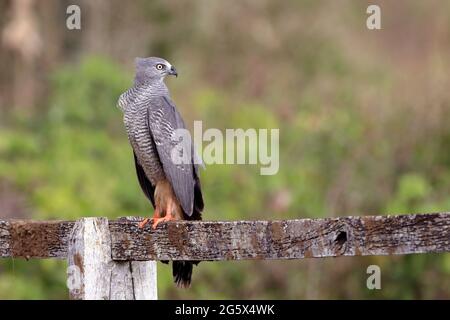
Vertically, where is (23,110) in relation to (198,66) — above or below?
below

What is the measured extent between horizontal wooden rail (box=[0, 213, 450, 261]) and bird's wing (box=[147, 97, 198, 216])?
125cm

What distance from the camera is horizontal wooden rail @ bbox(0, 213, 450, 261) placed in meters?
3.20

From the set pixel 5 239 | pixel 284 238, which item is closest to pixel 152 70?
pixel 5 239

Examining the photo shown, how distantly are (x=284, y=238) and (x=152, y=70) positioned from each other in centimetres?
256

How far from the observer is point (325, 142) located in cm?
961

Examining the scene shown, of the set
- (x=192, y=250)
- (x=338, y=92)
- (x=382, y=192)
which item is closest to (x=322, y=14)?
(x=338, y=92)

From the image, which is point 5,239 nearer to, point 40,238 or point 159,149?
point 40,238

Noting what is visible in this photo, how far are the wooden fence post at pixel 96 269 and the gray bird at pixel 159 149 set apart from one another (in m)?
1.22

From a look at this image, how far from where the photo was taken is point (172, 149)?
5105 mm

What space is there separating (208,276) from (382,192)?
76.9 inches

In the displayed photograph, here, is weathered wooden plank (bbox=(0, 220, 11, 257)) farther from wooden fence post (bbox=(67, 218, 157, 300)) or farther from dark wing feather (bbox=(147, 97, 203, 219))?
dark wing feather (bbox=(147, 97, 203, 219))

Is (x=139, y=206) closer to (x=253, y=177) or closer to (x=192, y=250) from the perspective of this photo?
(x=253, y=177)

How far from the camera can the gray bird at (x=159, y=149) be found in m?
4.94
